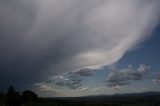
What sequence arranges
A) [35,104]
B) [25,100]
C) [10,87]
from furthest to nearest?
[25,100], [35,104], [10,87]

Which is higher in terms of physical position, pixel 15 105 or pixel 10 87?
pixel 10 87

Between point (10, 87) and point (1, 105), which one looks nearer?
point (1, 105)

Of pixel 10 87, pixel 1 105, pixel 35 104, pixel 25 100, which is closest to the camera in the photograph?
pixel 1 105

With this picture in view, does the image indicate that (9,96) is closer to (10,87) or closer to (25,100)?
(10,87)

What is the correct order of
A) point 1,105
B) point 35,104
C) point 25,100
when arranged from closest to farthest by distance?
1. point 1,105
2. point 35,104
3. point 25,100

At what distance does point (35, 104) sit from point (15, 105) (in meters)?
27.0

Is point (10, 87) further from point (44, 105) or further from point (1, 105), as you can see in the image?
point (44, 105)

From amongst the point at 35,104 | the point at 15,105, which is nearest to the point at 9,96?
the point at 15,105

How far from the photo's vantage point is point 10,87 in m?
168

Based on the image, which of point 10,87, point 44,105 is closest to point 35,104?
point 44,105

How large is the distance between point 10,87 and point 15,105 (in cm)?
1516

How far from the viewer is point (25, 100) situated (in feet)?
649

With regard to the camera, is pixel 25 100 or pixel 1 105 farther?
pixel 25 100

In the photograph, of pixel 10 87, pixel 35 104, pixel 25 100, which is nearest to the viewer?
pixel 10 87
